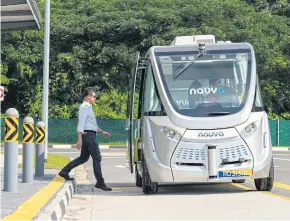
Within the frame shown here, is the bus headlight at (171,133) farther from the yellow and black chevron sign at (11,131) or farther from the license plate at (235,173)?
the yellow and black chevron sign at (11,131)

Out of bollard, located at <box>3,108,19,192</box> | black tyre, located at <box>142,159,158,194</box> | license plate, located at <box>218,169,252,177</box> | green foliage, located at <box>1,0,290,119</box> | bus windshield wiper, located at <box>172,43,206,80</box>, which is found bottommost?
black tyre, located at <box>142,159,158,194</box>

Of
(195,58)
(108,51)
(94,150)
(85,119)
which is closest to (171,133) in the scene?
(195,58)

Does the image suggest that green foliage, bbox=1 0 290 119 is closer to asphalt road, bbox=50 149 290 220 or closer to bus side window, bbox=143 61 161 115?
asphalt road, bbox=50 149 290 220

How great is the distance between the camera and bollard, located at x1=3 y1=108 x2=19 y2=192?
38.0 ft

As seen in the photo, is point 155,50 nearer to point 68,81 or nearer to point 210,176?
point 210,176

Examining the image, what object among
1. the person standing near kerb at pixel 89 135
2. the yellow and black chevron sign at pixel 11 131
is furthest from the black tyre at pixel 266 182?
the yellow and black chevron sign at pixel 11 131

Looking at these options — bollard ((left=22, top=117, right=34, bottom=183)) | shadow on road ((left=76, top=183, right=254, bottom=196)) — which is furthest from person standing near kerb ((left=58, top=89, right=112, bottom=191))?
bollard ((left=22, top=117, right=34, bottom=183))

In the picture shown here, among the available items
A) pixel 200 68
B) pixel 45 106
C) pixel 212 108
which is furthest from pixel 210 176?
pixel 45 106

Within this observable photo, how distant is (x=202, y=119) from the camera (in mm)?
12820

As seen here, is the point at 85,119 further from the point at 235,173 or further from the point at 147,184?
the point at 235,173

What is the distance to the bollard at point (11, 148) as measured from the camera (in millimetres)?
11570

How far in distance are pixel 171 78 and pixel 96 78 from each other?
2736cm

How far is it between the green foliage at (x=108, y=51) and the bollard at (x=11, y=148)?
27022 mm

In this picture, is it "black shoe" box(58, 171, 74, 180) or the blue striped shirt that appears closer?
the blue striped shirt
